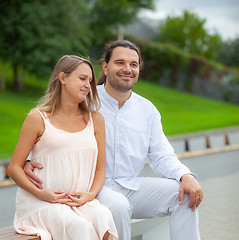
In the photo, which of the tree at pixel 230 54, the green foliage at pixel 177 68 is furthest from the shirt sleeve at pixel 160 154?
the tree at pixel 230 54

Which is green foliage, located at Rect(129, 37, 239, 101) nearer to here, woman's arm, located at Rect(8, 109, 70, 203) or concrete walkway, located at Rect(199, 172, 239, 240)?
concrete walkway, located at Rect(199, 172, 239, 240)

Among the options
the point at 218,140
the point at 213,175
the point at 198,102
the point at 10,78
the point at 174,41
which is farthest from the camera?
the point at 174,41

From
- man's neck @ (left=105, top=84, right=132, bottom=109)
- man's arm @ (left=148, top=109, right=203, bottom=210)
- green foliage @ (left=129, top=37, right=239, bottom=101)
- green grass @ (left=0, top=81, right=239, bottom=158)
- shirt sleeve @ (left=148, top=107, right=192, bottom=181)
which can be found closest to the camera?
man's arm @ (left=148, top=109, right=203, bottom=210)

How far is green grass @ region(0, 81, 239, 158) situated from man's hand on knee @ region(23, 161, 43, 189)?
1152 cm

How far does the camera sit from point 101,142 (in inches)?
138

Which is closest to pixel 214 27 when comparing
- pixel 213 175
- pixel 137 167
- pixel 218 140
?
pixel 218 140

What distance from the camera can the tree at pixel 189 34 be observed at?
51.6 meters

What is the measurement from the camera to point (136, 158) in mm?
3846

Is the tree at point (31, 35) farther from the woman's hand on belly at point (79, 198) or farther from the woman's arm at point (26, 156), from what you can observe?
the woman's hand on belly at point (79, 198)

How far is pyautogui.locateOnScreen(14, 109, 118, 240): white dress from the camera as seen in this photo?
3.03m

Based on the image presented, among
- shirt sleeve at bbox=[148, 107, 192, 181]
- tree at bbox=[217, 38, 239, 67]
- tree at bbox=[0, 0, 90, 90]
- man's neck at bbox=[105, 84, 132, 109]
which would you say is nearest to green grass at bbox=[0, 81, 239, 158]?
tree at bbox=[0, 0, 90, 90]

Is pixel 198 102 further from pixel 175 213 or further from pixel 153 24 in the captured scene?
pixel 175 213

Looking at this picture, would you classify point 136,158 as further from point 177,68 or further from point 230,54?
point 230,54

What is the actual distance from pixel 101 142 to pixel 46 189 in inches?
21.9
